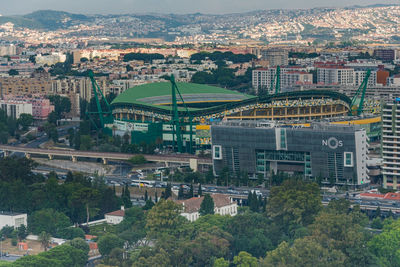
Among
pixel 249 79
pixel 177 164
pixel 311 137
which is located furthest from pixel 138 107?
pixel 249 79

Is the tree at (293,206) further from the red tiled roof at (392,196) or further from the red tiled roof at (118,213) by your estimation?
the red tiled roof at (118,213)

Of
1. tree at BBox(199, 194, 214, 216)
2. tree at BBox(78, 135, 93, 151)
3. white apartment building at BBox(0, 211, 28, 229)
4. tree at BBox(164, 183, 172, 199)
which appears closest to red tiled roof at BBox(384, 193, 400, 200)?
tree at BBox(199, 194, 214, 216)

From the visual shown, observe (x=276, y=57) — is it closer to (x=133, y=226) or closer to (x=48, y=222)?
(x=48, y=222)

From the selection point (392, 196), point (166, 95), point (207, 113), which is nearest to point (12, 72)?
point (166, 95)

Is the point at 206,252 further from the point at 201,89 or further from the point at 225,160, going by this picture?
the point at 201,89

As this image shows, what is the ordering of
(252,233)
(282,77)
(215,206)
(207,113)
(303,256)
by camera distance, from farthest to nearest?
(282,77)
(207,113)
(215,206)
(252,233)
(303,256)

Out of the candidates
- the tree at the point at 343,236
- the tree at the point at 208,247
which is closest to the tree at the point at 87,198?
the tree at the point at 208,247

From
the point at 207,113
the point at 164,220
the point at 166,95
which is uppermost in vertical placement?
the point at 166,95
